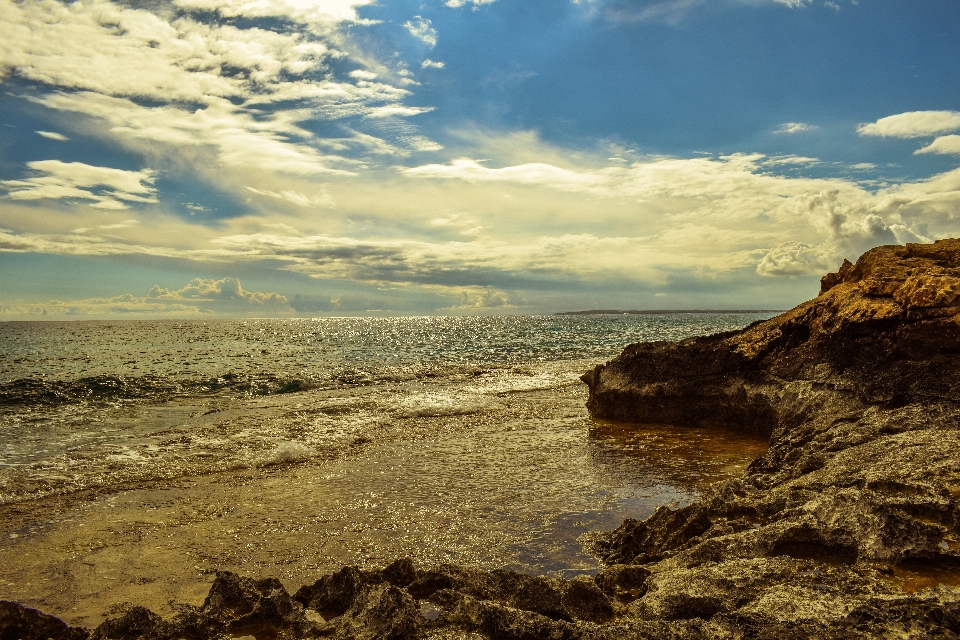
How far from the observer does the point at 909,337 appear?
31.9 ft

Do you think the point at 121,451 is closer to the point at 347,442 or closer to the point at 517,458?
the point at 347,442

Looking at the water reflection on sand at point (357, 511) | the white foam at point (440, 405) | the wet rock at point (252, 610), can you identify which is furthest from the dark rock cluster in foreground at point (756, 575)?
the white foam at point (440, 405)

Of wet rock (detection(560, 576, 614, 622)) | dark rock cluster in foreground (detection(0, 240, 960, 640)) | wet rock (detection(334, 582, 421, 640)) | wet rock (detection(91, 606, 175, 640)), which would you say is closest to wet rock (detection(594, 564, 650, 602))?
dark rock cluster in foreground (detection(0, 240, 960, 640))

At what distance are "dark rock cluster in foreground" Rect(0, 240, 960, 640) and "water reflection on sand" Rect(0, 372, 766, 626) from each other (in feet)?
5.19

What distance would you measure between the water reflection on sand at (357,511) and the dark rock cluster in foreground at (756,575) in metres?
1.58

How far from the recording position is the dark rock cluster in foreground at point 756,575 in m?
3.70

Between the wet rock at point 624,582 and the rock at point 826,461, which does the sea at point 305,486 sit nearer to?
the wet rock at point 624,582

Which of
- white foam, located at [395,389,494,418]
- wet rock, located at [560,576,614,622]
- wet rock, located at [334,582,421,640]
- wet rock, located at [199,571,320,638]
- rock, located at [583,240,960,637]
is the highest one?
rock, located at [583,240,960,637]

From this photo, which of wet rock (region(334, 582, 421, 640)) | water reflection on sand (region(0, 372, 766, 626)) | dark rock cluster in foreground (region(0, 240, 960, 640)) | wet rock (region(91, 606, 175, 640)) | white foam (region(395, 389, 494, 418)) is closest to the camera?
dark rock cluster in foreground (region(0, 240, 960, 640))

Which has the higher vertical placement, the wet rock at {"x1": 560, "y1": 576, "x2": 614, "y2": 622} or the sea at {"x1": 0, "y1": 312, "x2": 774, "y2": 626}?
the wet rock at {"x1": 560, "y1": 576, "x2": 614, "y2": 622}

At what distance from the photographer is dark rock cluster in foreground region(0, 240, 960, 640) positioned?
3.70 m

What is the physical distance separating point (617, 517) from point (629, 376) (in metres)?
8.52

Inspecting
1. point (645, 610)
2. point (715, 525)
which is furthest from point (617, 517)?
point (645, 610)

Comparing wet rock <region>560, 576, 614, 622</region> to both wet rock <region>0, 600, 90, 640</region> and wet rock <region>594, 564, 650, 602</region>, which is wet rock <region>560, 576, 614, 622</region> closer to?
wet rock <region>594, 564, 650, 602</region>
